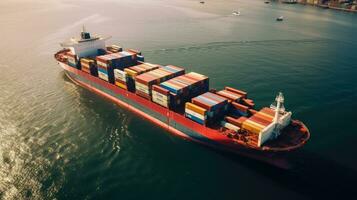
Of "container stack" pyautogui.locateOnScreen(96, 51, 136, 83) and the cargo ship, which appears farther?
"container stack" pyautogui.locateOnScreen(96, 51, 136, 83)

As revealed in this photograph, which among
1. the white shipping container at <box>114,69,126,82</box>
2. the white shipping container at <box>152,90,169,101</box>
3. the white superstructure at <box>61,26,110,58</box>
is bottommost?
the white shipping container at <box>152,90,169,101</box>

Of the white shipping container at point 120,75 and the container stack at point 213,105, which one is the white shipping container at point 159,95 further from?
the white shipping container at point 120,75

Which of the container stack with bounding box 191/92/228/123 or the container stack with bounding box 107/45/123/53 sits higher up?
the container stack with bounding box 107/45/123/53

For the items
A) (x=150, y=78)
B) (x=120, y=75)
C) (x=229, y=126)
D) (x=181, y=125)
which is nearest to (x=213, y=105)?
(x=229, y=126)

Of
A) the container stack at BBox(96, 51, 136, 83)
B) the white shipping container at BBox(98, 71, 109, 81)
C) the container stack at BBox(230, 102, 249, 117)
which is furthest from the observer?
the white shipping container at BBox(98, 71, 109, 81)

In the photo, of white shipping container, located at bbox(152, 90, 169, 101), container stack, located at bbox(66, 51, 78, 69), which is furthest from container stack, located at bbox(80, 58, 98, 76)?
white shipping container, located at bbox(152, 90, 169, 101)

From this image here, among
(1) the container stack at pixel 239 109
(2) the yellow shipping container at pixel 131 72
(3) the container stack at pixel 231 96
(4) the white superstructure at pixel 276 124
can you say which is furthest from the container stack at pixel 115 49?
(4) the white superstructure at pixel 276 124

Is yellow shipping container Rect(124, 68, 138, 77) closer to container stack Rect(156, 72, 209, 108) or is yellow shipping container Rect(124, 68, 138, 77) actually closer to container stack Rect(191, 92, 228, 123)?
container stack Rect(156, 72, 209, 108)

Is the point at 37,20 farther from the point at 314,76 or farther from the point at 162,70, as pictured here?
the point at 314,76
